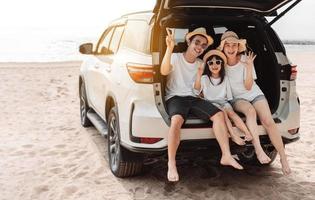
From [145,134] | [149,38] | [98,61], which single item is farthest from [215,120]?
[98,61]

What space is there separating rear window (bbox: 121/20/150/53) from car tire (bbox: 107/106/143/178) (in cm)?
72

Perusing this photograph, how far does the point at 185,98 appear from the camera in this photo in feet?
15.1

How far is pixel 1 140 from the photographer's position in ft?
23.4

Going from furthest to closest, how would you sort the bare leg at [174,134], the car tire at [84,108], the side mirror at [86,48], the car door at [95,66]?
1. the car tire at [84,108]
2. the side mirror at [86,48]
3. the car door at [95,66]
4. the bare leg at [174,134]

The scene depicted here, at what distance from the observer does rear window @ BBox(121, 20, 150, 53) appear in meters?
4.62

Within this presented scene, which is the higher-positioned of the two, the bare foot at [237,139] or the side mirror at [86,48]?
A: the side mirror at [86,48]

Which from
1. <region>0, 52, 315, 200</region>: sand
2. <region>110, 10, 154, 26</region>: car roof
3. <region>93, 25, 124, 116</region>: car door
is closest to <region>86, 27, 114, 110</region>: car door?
<region>93, 25, 124, 116</region>: car door

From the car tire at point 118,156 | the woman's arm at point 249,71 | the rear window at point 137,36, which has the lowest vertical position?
the car tire at point 118,156

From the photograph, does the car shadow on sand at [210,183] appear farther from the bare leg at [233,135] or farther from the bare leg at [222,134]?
the bare leg at [233,135]

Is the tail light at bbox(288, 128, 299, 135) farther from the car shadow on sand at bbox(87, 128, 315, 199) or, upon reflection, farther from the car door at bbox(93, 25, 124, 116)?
the car door at bbox(93, 25, 124, 116)

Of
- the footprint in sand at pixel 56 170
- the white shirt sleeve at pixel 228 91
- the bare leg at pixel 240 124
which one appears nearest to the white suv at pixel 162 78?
the bare leg at pixel 240 124

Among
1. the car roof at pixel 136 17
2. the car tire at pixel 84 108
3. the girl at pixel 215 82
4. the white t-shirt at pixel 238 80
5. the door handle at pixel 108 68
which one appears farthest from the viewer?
the car tire at pixel 84 108

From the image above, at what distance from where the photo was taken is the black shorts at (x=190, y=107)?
4352 millimetres

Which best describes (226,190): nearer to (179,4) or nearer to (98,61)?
(179,4)
